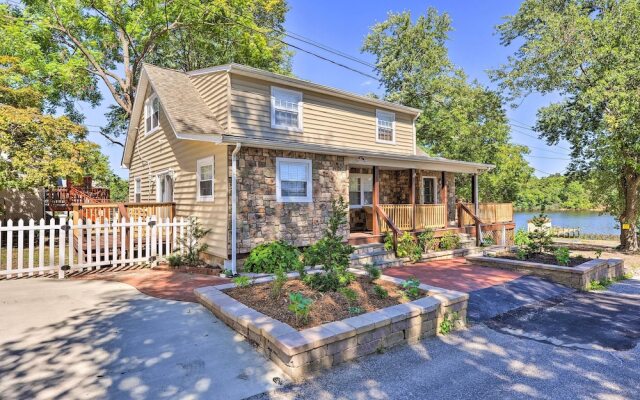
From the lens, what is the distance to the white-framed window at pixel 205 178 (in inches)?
346

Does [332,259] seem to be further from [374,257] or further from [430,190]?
[430,190]

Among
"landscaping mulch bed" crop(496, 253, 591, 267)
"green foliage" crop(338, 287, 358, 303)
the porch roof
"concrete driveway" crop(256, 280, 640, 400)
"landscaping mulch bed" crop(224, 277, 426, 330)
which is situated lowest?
"concrete driveway" crop(256, 280, 640, 400)

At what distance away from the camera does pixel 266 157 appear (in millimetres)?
8531

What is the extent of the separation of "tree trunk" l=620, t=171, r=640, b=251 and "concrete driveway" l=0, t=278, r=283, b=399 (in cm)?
1677

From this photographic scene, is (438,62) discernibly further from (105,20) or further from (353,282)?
(353,282)

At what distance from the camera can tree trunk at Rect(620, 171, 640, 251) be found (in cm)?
1386

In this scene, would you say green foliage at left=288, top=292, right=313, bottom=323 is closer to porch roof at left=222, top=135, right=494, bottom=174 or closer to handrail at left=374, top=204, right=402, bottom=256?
porch roof at left=222, top=135, right=494, bottom=174

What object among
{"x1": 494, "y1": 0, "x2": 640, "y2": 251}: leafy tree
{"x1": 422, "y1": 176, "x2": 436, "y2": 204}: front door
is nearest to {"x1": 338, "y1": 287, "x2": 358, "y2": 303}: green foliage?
{"x1": 422, "y1": 176, "x2": 436, "y2": 204}: front door

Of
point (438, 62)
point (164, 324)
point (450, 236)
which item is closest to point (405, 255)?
point (450, 236)

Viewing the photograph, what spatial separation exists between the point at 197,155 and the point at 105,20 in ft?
47.3

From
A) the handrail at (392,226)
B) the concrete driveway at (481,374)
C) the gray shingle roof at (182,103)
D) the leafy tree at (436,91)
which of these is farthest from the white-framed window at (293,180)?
the leafy tree at (436,91)

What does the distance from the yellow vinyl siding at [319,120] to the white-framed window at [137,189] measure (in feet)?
20.9

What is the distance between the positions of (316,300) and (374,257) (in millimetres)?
5258

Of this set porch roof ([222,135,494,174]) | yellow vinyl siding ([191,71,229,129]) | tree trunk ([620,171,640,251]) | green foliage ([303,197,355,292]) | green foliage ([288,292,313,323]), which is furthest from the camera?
tree trunk ([620,171,640,251])
